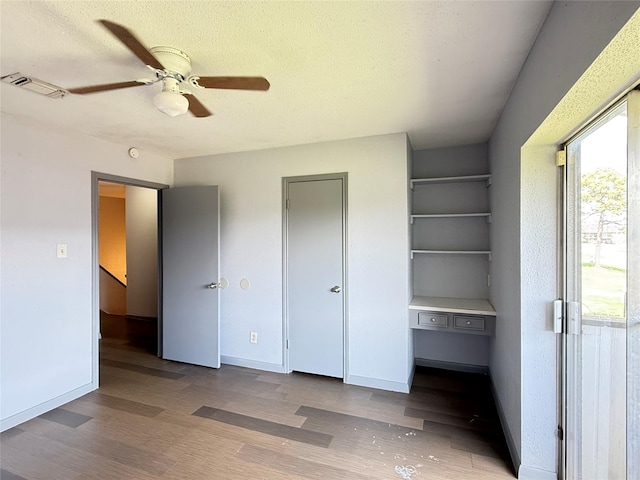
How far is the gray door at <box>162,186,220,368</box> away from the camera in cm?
341

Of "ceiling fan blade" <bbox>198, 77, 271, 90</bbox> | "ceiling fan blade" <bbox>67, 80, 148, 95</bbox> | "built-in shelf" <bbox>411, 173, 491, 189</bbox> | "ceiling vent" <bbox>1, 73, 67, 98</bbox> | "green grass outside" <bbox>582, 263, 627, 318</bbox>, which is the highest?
"ceiling vent" <bbox>1, 73, 67, 98</bbox>

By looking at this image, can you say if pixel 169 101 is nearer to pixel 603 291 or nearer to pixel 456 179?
pixel 603 291

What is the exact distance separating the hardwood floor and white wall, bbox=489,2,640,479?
34 cm

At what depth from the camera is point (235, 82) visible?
5.08 feet

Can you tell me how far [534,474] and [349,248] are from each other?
201cm

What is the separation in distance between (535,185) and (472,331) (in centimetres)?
152

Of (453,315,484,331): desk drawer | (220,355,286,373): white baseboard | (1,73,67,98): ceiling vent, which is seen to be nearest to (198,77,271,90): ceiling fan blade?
(1,73,67,98): ceiling vent

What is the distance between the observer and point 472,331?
109 inches

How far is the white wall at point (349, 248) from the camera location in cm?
284

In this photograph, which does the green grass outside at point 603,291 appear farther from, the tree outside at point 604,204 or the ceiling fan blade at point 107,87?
the ceiling fan blade at point 107,87

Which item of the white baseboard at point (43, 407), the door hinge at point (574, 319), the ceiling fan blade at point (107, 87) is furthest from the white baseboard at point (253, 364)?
the ceiling fan blade at point (107, 87)

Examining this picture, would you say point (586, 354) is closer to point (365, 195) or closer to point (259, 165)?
point (365, 195)

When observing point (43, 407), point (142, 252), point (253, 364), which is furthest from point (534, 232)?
point (142, 252)

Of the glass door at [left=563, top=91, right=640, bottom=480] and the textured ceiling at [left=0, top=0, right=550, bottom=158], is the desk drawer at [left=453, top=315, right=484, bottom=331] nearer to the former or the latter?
the glass door at [left=563, top=91, right=640, bottom=480]
